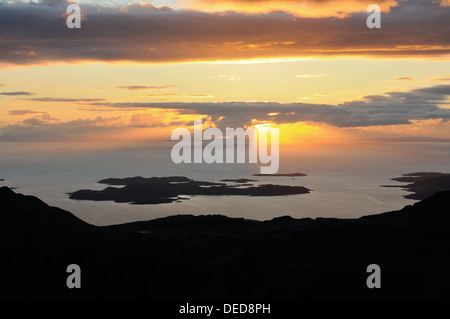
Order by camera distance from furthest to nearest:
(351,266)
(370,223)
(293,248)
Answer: (370,223), (293,248), (351,266)

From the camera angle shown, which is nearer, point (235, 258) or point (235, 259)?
point (235, 259)

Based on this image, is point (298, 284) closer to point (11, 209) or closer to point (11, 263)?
point (11, 263)
